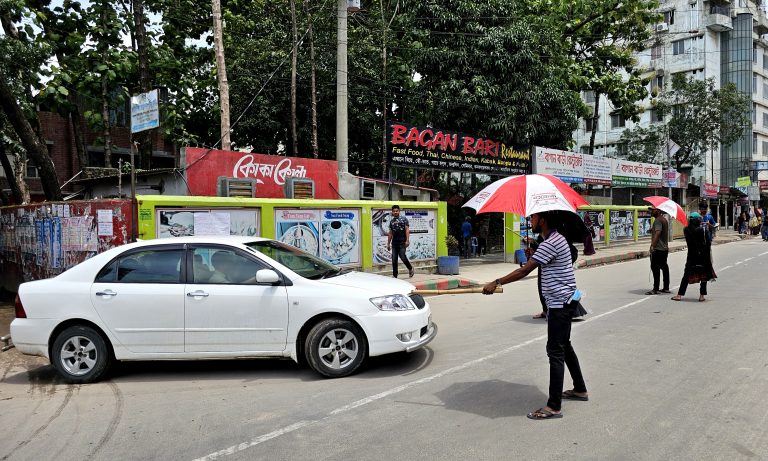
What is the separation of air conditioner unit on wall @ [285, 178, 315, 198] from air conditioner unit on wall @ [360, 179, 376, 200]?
1.85m

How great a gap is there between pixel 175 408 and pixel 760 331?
24.5 feet

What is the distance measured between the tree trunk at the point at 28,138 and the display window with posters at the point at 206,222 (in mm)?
4226

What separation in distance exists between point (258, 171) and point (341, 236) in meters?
2.88

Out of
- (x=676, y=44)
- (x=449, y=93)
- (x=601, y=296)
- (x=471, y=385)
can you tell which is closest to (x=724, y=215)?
(x=676, y=44)

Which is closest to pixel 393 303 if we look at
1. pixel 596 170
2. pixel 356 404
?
pixel 356 404

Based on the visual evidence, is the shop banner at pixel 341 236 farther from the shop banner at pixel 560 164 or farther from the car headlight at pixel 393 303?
the shop banner at pixel 560 164

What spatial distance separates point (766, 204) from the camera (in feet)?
185

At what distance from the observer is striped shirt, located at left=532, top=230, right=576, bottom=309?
14.5ft

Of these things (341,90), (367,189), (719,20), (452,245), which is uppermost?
(719,20)

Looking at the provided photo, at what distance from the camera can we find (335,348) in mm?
5656

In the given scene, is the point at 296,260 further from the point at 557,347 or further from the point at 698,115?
the point at 698,115

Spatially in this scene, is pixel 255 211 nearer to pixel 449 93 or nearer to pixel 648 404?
pixel 648 404

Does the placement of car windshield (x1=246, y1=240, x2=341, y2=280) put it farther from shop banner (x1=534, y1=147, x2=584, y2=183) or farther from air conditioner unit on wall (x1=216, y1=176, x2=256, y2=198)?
shop banner (x1=534, y1=147, x2=584, y2=183)

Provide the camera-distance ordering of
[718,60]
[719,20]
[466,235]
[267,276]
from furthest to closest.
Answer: [718,60] < [719,20] < [466,235] < [267,276]
